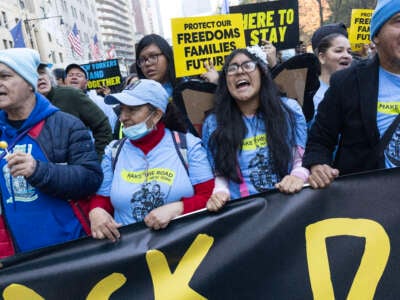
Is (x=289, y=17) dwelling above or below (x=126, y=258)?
above

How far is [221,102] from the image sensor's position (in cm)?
279

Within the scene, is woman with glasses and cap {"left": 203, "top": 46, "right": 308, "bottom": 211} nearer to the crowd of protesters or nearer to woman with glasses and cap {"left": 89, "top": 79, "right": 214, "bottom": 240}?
the crowd of protesters

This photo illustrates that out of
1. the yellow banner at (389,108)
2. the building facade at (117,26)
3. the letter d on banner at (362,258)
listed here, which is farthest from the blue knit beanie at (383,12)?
the building facade at (117,26)

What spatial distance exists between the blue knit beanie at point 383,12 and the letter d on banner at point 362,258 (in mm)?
995

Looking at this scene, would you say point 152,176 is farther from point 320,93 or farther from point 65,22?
point 65,22

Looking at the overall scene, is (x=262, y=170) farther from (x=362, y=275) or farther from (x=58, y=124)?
(x=58, y=124)

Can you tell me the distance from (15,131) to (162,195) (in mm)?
904

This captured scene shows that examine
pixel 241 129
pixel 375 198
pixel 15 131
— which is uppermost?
pixel 15 131

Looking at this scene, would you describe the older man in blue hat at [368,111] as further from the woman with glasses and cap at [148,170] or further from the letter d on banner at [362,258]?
the woman with glasses and cap at [148,170]

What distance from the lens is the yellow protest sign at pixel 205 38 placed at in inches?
146

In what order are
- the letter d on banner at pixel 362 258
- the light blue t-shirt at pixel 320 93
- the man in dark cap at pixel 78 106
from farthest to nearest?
1. the man in dark cap at pixel 78 106
2. the light blue t-shirt at pixel 320 93
3. the letter d on banner at pixel 362 258

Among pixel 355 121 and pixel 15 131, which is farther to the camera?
pixel 15 131

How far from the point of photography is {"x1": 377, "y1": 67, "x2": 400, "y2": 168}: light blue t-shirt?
6.94 ft

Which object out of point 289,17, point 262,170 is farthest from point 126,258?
point 289,17
